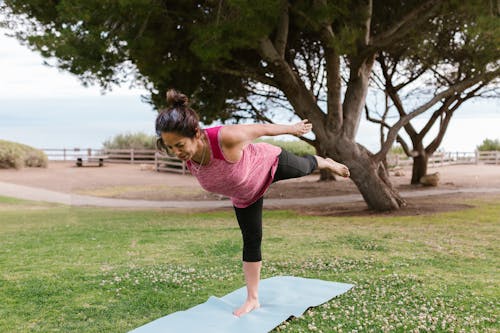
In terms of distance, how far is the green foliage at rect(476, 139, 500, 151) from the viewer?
3130 cm

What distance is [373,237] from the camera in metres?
8.30

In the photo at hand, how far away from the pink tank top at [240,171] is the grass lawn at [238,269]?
42.6 inches

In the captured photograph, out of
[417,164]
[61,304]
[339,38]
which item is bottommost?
[61,304]

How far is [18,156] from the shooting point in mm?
22531

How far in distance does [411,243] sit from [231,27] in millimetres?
4710

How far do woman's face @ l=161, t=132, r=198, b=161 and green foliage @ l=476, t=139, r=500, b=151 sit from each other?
103ft

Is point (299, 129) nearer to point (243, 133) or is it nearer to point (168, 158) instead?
point (243, 133)

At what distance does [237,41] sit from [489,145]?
2638 centimetres

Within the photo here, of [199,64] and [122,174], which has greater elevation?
[199,64]

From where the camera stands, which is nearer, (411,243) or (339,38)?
(411,243)

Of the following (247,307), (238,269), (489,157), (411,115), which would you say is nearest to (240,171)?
(247,307)

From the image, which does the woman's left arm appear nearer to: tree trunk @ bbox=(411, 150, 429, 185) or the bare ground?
the bare ground

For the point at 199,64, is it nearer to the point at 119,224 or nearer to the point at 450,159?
the point at 119,224

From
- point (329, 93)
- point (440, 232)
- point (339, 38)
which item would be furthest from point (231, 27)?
point (440, 232)
